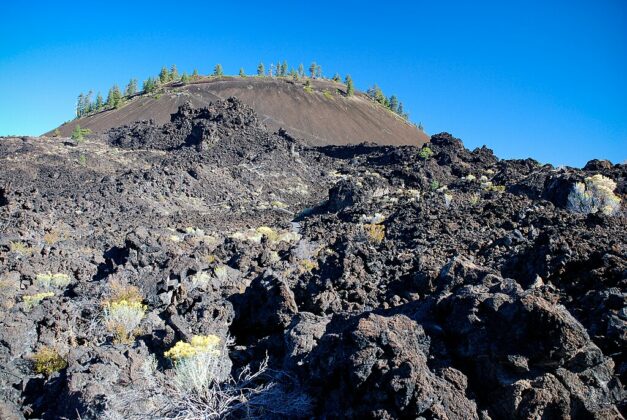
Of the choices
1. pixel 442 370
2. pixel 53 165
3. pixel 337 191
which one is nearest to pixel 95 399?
pixel 442 370

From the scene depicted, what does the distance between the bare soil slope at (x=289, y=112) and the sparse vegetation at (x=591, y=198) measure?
38974mm

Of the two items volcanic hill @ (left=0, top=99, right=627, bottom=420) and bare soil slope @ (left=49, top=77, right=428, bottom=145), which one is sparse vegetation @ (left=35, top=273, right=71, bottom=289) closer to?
volcanic hill @ (left=0, top=99, right=627, bottom=420)

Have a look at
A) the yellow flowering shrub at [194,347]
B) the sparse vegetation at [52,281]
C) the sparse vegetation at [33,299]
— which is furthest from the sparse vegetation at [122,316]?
the sparse vegetation at [52,281]

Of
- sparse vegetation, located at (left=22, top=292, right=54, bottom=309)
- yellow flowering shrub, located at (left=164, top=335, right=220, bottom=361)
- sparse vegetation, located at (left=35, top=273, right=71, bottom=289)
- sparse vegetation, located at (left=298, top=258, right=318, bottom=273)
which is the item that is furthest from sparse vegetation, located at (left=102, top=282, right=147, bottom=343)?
sparse vegetation, located at (left=298, top=258, right=318, bottom=273)

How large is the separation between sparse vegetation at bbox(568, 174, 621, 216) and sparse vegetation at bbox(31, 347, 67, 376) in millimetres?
14729

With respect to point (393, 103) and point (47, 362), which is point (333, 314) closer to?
point (47, 362)

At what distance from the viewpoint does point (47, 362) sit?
5.72 meters

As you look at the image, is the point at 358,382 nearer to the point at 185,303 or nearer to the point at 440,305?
the point at 440,305

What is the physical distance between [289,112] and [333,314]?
189ft

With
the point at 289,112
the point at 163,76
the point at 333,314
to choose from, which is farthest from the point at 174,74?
the point at 333,314

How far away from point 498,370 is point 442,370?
0.41m

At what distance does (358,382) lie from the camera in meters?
3.45

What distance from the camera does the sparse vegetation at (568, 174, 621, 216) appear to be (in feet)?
48.0

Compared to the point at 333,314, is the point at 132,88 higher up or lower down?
higher up
